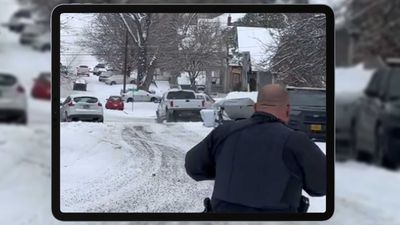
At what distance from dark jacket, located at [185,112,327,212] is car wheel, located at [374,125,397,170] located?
139cm

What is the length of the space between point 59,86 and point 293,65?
30cm

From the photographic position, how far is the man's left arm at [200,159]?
87 centimetres

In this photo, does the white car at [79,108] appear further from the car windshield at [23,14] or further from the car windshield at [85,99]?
the car windshield at [23,14]

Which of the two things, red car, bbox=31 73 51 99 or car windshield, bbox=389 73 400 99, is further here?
car windshield, bbox=389 73 400 99

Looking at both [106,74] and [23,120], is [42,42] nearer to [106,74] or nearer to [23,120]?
[23,120]

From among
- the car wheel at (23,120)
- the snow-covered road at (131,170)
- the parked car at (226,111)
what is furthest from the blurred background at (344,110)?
the parked car at (226,111)

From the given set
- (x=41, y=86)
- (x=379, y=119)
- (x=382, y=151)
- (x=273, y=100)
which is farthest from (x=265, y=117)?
(x=382, y=151)

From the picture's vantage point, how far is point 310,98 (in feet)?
2.77

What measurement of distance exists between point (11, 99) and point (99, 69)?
969 millimetres

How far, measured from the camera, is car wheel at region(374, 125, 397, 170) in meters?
2.27

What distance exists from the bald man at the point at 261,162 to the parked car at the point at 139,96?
0.09 m

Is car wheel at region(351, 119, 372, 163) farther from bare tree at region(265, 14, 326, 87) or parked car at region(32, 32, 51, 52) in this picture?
bare tree at region(265, 14, 326, 87)

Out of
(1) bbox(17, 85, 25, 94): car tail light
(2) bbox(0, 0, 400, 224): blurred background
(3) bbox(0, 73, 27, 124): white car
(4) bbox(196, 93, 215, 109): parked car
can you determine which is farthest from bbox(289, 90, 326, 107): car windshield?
(1) bbox(17, 85, 25, 94): car tail light

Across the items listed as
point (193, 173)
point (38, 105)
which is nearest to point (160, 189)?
point (193, 173)
